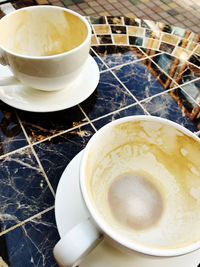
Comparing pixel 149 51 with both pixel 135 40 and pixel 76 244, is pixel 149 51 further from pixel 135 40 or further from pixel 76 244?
pixel 76 244

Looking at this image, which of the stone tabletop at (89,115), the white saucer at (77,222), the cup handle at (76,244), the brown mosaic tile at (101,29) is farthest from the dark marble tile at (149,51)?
the cup handle at (76,244)

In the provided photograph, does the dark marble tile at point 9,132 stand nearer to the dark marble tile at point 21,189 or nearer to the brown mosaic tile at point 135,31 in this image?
the dark marble tile at point 21,189

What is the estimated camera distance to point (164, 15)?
47.8 inches

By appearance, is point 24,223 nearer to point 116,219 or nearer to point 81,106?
point 116,219

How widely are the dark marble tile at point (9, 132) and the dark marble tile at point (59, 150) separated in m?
0.03

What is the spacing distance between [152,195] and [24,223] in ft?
0.58

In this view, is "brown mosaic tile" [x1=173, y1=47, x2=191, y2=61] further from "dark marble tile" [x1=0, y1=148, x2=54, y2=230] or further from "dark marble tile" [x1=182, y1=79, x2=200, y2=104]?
"dark marble tile" [x1=0, y1=148, x2=54, y2=230]

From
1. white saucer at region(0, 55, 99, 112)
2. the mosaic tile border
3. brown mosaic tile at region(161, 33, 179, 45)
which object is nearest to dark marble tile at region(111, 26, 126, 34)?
the mosaic tile border

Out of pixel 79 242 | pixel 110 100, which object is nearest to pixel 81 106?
pixel 110 100

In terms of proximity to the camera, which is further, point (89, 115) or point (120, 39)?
point (120, 39)

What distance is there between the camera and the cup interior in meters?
0.45

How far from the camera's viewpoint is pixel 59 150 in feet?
1.30

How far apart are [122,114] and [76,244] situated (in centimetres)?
28

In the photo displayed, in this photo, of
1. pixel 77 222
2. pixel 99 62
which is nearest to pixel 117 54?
pixel 99 62
